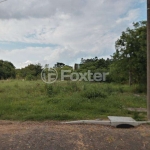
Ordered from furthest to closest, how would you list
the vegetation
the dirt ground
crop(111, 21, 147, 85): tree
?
crop(111, 21, 147, 85): tree
the vegetation
the dirt ground

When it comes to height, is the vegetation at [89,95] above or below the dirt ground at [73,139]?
above

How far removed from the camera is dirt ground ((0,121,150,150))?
311cm

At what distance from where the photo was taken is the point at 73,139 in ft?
11.1

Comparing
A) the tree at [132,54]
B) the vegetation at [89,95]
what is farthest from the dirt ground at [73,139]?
the tree at [132,54]

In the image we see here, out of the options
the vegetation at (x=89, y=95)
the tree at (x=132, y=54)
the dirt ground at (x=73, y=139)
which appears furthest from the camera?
the tree at (x=132, y=54)

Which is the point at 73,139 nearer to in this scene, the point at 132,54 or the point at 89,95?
the point at 89,95

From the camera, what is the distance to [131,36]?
11445 mm

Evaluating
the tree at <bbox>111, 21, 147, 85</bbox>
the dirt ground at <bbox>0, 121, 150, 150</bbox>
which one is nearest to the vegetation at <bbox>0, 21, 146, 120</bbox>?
the tree at <bbox>111, 21, 147, 85</bbox>

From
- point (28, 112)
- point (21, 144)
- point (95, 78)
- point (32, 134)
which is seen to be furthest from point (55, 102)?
point (95, 78)

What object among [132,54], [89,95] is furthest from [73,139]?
[132,54]

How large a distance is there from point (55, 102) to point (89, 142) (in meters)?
3.85

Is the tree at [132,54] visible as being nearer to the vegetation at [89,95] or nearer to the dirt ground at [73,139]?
the vegetation at [89,95]

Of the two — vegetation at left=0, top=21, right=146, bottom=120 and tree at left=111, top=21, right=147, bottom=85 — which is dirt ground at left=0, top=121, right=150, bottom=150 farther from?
tree at left=111, top=21, right=147, bottom=85

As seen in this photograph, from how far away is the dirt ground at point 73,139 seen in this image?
3108mm
